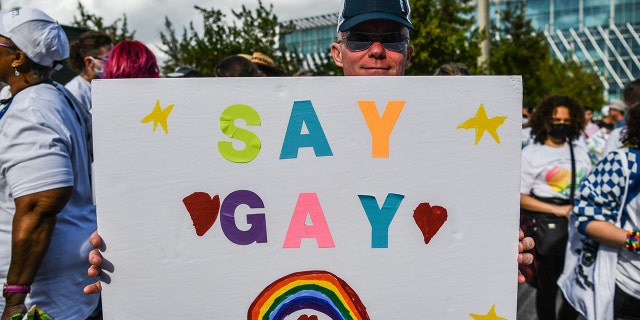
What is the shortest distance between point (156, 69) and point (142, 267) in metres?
1.86

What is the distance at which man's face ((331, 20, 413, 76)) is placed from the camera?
1.72 m

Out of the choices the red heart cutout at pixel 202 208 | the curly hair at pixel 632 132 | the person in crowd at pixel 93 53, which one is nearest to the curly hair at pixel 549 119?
the curly hair at pixel 632 132

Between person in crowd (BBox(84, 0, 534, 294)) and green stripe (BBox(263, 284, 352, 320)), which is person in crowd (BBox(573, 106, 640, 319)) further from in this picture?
green stripe (BBox(263, 284, 352, 320))

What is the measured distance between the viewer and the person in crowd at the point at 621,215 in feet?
8.39

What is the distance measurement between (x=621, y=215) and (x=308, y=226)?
1844mm

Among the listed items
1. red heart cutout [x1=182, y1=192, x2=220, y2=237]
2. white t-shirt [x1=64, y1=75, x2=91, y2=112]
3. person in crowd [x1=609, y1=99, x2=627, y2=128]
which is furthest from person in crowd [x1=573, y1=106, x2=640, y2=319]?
person in crowd [x1=609, y1=99, x2=627, y2=128]

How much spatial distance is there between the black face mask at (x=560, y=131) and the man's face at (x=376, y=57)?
2.83 metres

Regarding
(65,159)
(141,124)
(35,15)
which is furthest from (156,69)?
(141,124)

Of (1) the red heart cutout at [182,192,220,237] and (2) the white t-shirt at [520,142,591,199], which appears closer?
(1) the red heart cutout at [182,192,220,237]

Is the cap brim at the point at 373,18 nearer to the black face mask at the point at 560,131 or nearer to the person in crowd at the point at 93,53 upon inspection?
the person in crowd at the point at 93,53

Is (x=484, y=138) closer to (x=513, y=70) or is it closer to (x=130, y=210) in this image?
(x=130, y=210)

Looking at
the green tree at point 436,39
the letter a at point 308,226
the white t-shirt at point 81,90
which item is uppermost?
the green tree at point 436,39

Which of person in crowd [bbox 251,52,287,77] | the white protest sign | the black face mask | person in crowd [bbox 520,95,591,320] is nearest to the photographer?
the white protest sign

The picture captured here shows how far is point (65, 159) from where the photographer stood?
74.9 inches
